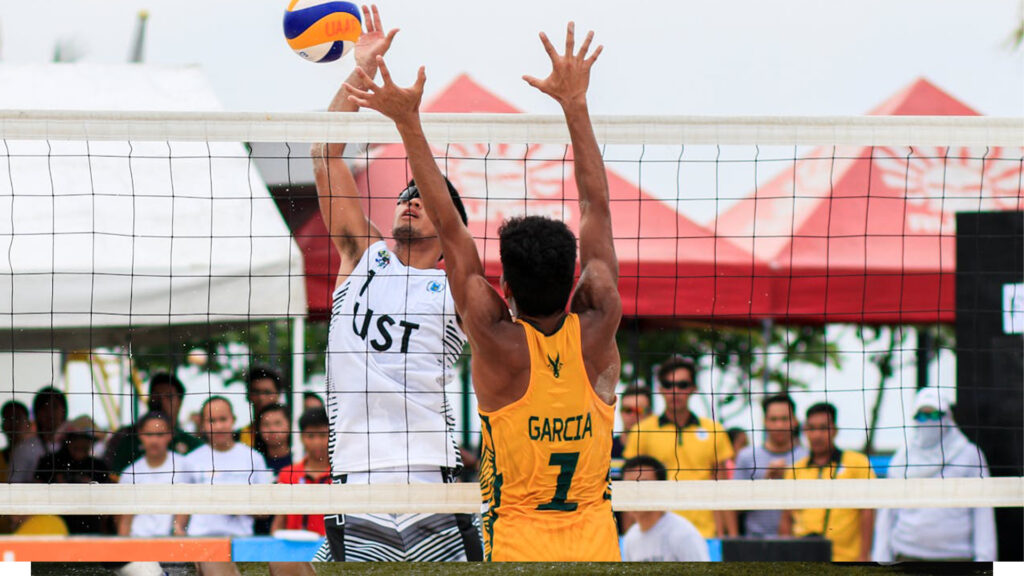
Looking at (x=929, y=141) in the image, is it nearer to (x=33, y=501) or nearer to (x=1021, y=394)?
(x=1021, y=394)

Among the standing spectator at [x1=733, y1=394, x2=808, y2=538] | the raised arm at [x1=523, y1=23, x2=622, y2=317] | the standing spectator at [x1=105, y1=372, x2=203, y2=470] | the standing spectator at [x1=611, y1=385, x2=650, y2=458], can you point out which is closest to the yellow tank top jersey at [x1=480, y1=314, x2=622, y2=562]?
the raised arm at [x1=523, y1=23, x2=622, y2=317]

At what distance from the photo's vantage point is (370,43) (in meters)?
4.08

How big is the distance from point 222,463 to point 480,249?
8.35 feet

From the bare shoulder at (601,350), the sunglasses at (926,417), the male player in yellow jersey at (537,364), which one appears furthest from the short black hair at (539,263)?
the sunglasses at (926,417)

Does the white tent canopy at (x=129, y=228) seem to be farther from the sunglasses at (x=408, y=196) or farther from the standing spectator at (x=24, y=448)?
the sunglasses at (x=408, y=196)

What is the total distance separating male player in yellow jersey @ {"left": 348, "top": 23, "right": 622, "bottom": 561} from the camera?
2.99 metres

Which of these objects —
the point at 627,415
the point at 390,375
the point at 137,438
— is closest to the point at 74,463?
the point at 137,438

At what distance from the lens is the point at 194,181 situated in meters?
8.26

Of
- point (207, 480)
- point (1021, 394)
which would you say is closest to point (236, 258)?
point (207, 480)

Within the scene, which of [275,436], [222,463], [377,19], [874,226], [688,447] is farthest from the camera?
[874,226]

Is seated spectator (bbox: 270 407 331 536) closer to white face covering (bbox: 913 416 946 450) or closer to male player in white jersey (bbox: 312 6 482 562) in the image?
male player in white jersey (bbox: 312 6 482 562)

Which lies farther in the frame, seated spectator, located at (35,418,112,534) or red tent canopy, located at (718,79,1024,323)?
red tent canopy, located at (718,79,1024,323)

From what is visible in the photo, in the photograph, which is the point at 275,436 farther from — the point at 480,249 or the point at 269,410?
the point at 480,249

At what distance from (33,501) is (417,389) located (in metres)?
Answer: 1.68
